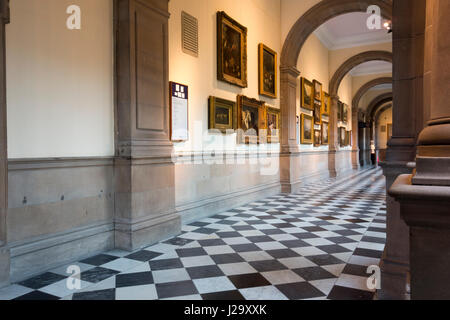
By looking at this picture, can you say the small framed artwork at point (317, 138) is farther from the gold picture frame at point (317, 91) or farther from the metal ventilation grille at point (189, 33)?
the metal ventilation grille at point (189, 33)

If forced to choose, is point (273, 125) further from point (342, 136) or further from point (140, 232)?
point (342, 136)

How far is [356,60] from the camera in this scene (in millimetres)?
15398

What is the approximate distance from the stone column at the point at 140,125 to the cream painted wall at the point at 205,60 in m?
0.80

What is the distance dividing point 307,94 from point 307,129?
138cm

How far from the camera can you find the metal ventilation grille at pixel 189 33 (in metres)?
6.17

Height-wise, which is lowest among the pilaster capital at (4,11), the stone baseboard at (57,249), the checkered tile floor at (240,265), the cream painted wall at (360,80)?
the checkered tile floor at (240,265)

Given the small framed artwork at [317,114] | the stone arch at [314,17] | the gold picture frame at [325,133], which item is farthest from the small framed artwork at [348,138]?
the stone arch at [314,17]

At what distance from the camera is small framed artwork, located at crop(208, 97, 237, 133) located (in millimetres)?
6953

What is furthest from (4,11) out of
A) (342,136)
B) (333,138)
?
(342,136)

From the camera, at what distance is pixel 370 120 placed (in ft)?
88.7

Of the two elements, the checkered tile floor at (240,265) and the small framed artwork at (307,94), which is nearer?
the checkered tile floor at (240,265)
